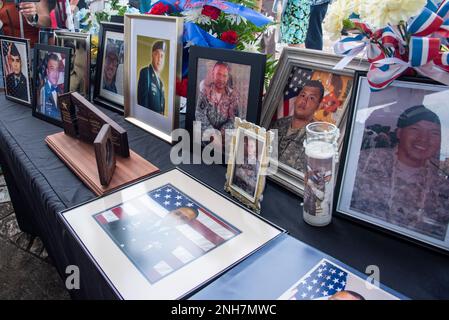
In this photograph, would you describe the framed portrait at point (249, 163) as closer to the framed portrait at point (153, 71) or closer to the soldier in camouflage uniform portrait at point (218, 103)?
the soldier in camouflage uniform portrait at point (218, 103)

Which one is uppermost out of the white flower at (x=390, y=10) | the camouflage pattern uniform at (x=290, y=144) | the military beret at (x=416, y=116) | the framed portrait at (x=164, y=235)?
the white flower at (x=390, y=10)

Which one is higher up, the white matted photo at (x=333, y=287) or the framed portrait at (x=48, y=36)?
the framed portrait at (x=48, y=36)

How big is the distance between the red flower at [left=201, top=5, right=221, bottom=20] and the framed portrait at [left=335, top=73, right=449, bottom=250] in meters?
0.58

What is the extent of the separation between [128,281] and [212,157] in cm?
48

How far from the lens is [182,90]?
1.11 m

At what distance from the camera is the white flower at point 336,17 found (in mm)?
634

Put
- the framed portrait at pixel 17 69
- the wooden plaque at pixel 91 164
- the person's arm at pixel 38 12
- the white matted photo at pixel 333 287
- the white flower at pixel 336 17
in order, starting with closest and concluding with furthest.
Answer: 1. the white matted photo at pixel 333 287
2. the white flower at pixel 336 17
3. the wooden plaque at pixel 91 164
4. the framed portrait at pixel 17 69
5. the person's arm at pixel 38 12

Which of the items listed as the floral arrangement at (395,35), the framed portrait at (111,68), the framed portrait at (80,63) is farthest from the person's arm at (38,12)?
the floral arrangement at (395,35)

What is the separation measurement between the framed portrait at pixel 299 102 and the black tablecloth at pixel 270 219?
2.7 inches

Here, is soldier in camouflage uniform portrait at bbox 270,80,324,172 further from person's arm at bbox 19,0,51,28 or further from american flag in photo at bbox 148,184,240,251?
person's arm at bbox 19,0,51,28

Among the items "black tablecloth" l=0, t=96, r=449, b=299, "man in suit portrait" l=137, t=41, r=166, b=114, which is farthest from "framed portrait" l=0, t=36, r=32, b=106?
"man in suit portrait" l=137, t=41, r=166, b=114

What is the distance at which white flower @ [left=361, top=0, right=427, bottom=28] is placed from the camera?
1.72 ft
